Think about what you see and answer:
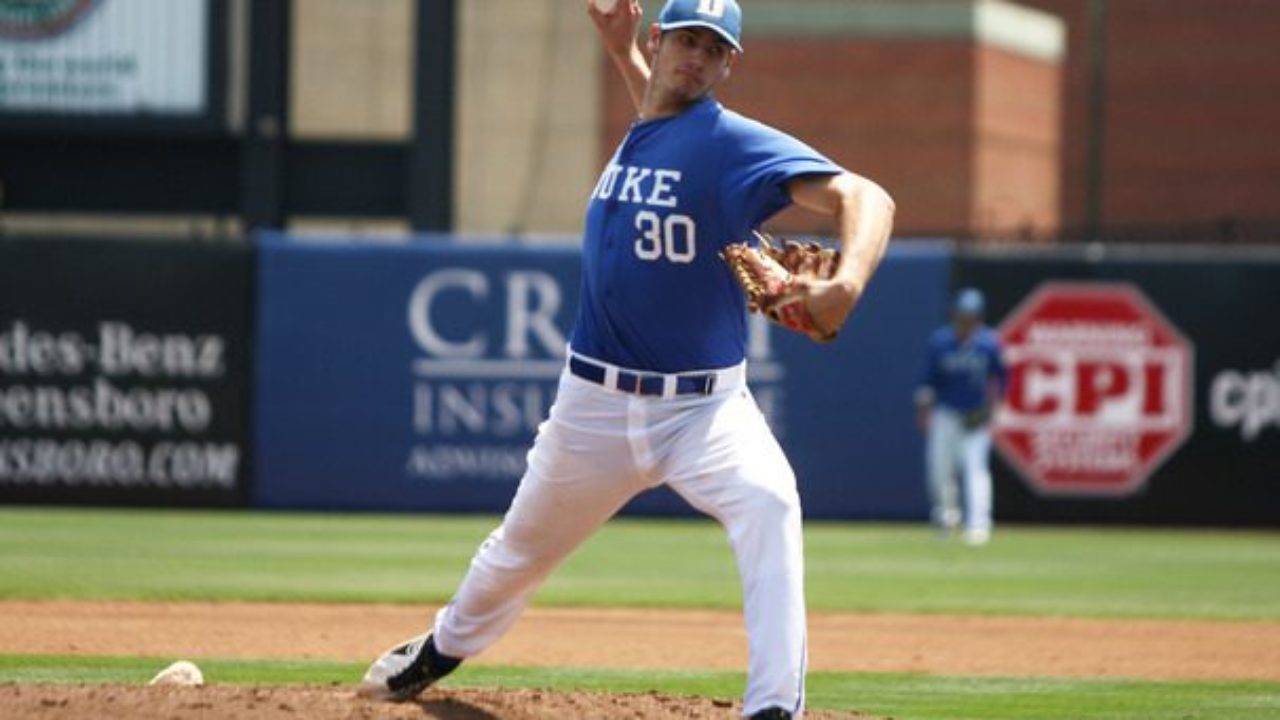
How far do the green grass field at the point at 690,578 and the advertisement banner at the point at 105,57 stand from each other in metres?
4.33

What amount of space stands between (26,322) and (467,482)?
3745 mm

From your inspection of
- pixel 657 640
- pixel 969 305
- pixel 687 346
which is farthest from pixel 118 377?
pixel 687 346

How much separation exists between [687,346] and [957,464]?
11711 mm

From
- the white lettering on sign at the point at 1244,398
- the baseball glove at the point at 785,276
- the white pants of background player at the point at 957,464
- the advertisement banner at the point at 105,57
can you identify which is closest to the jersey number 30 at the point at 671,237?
the baseball glove at the point at 785,276

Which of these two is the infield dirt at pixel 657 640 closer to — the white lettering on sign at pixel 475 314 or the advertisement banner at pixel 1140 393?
the white lettering on sign at pixel 475 314

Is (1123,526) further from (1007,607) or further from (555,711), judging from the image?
(555,711)

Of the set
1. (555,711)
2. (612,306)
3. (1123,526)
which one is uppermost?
(612,306)

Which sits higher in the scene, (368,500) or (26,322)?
(26,322)

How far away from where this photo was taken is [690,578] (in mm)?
14320

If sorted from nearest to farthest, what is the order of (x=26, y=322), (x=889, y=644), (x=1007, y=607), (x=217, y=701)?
(x=217, y=701) → (x=889, y=644) → (x=1007, y=607) → (x=26, y=322)

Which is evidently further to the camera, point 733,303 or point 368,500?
point 368,500

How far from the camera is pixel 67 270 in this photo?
19500mm

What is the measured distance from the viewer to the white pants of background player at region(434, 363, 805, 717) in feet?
20.9

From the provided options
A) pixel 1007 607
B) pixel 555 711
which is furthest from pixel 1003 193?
pixel 555 711
